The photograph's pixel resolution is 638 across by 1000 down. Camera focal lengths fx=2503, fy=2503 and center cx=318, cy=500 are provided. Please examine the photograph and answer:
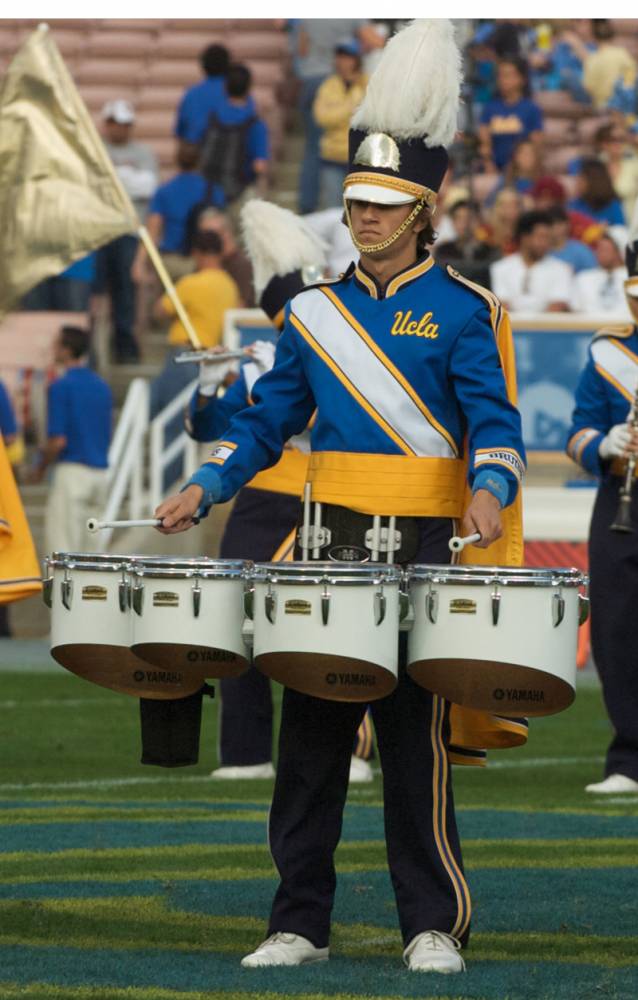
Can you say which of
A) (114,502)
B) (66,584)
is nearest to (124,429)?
(114,502)

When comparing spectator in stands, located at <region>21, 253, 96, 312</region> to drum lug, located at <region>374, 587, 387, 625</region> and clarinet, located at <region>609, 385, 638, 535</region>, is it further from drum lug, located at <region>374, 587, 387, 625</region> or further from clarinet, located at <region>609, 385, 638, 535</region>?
drum lug, located at <region>374, 587, 387, 625</region>

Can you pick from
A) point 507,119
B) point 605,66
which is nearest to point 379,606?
point 507,119

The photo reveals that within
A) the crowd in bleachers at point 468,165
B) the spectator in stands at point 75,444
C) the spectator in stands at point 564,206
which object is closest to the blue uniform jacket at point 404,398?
the crowd in bleachers at point 468,165

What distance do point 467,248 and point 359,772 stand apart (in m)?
7.86

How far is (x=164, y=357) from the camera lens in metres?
20.1

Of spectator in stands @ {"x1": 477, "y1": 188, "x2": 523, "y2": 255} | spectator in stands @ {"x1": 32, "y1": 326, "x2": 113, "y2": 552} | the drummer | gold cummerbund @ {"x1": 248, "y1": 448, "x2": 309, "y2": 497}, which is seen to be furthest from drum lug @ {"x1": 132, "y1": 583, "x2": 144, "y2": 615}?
spectator in stands @ {"x1": 477, "y1": 188, "x2": 523, "y2": 255}

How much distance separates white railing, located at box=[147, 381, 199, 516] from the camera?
1717 cm

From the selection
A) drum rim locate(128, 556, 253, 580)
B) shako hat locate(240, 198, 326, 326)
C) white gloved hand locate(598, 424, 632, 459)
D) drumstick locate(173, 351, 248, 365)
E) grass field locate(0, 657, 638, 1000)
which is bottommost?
grass field locate(0, 657, 638, 1000)

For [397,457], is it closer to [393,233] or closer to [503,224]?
[393,233]

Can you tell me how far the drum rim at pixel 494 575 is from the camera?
18.9 feet

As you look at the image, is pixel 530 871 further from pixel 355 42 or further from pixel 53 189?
pixel 355 42

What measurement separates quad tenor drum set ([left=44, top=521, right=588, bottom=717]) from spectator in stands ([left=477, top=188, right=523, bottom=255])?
12.7 metres

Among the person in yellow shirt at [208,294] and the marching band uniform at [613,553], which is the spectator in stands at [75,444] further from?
the marching band uniform at [613,553]

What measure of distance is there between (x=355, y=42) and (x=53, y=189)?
30.1 feet
